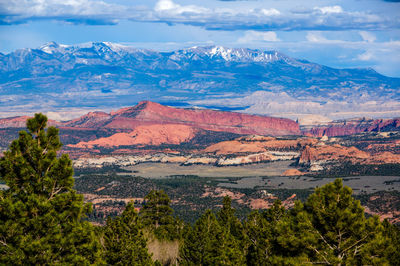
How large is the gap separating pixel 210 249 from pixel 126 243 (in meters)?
6.78

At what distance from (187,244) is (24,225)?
781 inches

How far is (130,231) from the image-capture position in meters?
43.7

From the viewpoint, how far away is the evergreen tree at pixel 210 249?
42.9 metres

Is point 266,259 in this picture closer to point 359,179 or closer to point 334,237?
point 334,237

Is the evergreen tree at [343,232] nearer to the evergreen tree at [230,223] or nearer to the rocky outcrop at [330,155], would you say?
the evergreen tree at [230,223]

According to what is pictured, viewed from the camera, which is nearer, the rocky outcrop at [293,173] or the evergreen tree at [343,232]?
the evergreen tree at [343,232]

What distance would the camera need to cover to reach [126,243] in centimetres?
3922

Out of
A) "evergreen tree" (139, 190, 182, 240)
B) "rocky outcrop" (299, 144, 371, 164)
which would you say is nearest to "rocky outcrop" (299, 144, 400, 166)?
"rocky outcrop" (299, 144, 371, 164)

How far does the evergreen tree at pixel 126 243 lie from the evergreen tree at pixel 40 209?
6.85 metres

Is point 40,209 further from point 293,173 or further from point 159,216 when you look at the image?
point 293,173

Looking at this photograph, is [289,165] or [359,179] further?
[289,165]

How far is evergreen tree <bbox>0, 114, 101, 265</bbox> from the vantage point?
28406 millimetres

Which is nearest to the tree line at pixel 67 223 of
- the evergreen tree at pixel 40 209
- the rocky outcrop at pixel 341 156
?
the evergreen tree at pixel 40 209

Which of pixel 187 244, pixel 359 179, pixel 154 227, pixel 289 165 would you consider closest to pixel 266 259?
pixel 187 244
